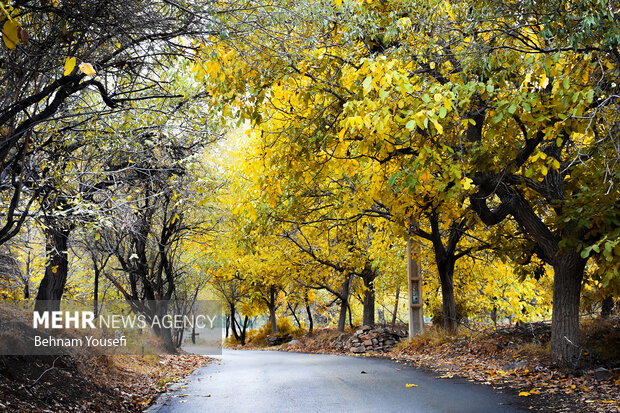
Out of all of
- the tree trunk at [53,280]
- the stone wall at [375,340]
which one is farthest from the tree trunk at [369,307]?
the tree trunk at [53,280]

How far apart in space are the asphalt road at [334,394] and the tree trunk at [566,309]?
1828 mm

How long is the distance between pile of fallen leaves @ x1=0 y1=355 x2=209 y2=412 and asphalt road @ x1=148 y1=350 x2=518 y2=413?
52 cm

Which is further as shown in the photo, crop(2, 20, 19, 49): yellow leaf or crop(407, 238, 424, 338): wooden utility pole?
crop(407, 238, 424, 338): wooden utility pole

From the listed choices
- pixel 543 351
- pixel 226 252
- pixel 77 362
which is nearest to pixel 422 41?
pixel 543 351

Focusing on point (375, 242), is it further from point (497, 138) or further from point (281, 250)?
point (497, 138)

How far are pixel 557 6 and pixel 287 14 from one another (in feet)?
10.5

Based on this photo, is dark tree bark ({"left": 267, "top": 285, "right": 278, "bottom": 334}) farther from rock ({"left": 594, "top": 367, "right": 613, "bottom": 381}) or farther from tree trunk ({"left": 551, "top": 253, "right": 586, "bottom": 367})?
rock ({"left": 594, "top": 367, "right": 613, "bottom": 381})

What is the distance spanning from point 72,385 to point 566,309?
8.27 m

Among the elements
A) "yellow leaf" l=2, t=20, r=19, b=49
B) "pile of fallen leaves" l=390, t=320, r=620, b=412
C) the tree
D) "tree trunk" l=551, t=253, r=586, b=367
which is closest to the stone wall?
"pile of fallen leaves" l=390, t=320, r=620, b=412

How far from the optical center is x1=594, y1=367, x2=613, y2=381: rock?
313 inches

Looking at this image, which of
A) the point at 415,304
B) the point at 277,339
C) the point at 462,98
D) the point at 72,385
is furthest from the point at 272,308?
the point at 462,98

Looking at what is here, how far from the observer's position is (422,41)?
7578 mm

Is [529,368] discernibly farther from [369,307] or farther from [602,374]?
[369,307]

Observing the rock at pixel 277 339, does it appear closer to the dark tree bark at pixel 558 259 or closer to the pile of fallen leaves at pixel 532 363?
the pile of fallen leaves at pixel 532 363
